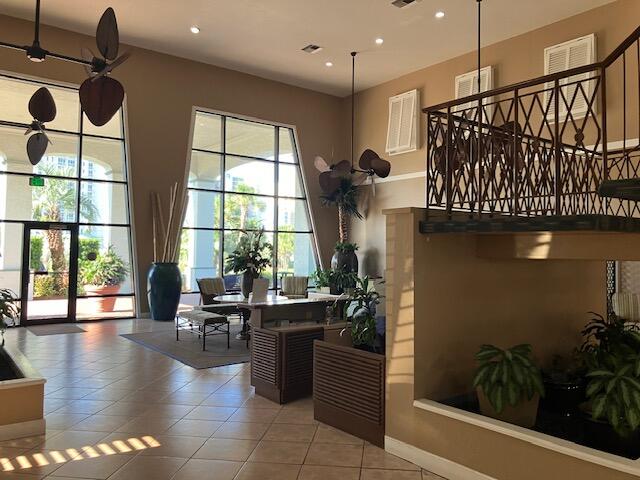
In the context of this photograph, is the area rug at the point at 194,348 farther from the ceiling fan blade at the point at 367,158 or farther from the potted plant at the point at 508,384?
the potted plant at the point at 508,384

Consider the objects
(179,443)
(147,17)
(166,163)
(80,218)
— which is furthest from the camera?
(166,163)

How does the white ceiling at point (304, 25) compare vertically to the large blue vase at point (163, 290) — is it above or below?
above

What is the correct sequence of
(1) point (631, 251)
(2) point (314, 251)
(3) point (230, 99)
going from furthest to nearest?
(2) point (314, 251)
(3) point (230, 99)
(1) point (631, 251)

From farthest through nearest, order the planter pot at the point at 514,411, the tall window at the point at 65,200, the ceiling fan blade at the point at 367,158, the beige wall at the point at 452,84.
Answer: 1. the tall window at the point at 65,200
2. the ceiling fan blade at the point at 367,158
3. the beige wall at the point at 452,84
4. the planter pot at the point at 514,411

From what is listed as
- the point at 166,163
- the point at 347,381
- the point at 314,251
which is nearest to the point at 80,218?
the point at 166,163

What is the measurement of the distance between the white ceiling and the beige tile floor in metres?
6.36

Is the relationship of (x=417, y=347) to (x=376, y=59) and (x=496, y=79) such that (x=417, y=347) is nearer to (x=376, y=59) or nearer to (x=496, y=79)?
(x=496, y=79)

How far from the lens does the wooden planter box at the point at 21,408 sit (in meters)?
3.93

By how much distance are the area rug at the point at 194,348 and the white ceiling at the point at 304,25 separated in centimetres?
572

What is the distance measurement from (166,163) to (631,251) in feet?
31.0

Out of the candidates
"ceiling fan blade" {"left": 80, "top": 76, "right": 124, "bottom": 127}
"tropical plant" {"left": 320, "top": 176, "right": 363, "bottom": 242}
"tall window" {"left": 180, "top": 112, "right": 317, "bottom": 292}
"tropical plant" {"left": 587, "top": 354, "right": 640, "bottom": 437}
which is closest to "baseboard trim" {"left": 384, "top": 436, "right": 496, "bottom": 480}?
"tropical plant" {"left": 587, "top": 354, "right": 640, "bottom": 437}

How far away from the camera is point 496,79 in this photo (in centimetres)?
1028

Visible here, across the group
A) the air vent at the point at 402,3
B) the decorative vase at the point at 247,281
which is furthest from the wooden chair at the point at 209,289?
the air vent at the point at 402,3

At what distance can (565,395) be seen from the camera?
14.0 ft
